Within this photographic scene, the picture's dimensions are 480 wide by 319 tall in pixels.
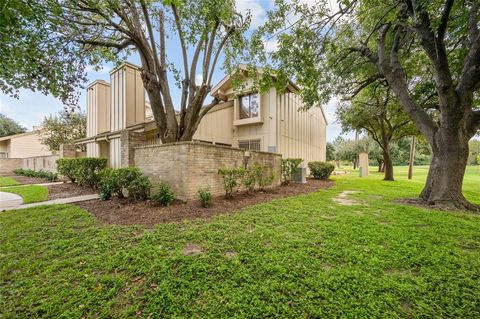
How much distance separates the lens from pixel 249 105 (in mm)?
13367

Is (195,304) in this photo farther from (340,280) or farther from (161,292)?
(340,280)

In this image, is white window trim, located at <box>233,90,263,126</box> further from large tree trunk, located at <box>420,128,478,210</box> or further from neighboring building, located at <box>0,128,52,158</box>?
neighboring building, located at <box>0,128,52,158</box>

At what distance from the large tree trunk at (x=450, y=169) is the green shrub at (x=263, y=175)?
5601 millimetres

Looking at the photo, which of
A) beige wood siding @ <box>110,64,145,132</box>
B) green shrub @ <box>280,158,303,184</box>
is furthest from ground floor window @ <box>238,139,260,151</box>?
beige wood siding @ <box>110,64,145,132</box>

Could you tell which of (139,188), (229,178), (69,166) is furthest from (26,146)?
(229,178)

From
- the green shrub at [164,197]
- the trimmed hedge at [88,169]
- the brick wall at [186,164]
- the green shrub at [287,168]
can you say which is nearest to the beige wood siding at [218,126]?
the brick wall at [186,164]

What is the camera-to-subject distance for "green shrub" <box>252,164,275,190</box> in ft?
26.9

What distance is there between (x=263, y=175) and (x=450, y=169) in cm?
631

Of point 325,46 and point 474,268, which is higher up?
point 325,46

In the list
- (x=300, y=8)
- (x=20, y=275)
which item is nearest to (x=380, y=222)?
(x=300, y=8)

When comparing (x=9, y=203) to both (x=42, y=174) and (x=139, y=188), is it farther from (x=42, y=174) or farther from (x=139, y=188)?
(x=42, y=174)

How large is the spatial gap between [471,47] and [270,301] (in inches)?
334

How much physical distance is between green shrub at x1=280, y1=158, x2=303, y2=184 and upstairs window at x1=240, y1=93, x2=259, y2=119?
3882mm

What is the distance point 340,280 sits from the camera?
7.71ft
